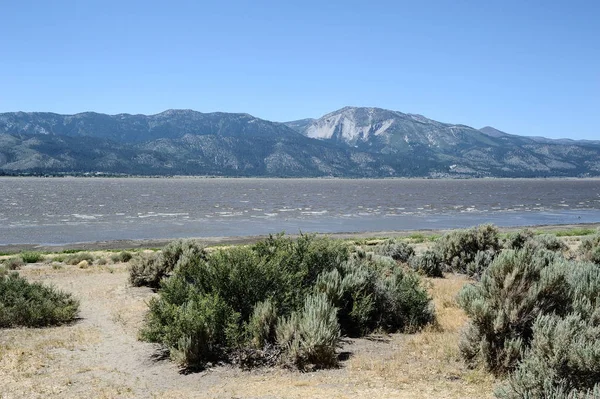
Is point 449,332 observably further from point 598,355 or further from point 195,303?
point 195,303

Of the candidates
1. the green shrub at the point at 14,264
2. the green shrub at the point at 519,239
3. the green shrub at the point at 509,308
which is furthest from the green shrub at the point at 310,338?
the green shrub at the point at 14,264

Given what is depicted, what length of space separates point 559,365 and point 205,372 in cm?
504

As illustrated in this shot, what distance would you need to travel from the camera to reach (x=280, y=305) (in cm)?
A: 967

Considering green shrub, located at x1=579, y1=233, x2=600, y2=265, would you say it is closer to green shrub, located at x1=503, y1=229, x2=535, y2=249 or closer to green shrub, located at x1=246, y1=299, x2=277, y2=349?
green shrub, located at x1=503, y1=229, x2=535, y2=249

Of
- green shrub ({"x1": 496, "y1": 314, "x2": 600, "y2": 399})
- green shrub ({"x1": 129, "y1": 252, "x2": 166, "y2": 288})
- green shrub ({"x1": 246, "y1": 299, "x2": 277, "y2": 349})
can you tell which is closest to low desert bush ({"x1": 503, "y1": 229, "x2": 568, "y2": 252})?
green shrub ({"x1": 129, "y1": 252, "x2": 166, "y2": 288})

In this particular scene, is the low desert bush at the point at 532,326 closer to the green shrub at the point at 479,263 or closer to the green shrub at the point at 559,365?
the green shrub at the point at 559,365

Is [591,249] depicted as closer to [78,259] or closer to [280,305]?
[280,305]

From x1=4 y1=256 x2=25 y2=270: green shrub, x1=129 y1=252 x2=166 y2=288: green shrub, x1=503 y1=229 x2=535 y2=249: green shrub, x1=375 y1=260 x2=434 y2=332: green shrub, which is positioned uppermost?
x1=503 y1=229 x2=535 y2=249: green shrub

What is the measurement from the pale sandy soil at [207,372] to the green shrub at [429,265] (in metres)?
7.33

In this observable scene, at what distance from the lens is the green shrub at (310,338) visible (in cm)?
805

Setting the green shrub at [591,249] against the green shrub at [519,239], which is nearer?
the green shrub at [591,249]

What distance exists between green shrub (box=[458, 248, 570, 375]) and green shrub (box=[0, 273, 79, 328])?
9096mm

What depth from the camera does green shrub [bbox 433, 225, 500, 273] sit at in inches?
779

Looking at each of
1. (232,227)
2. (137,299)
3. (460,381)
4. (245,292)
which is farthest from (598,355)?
(232,227)
